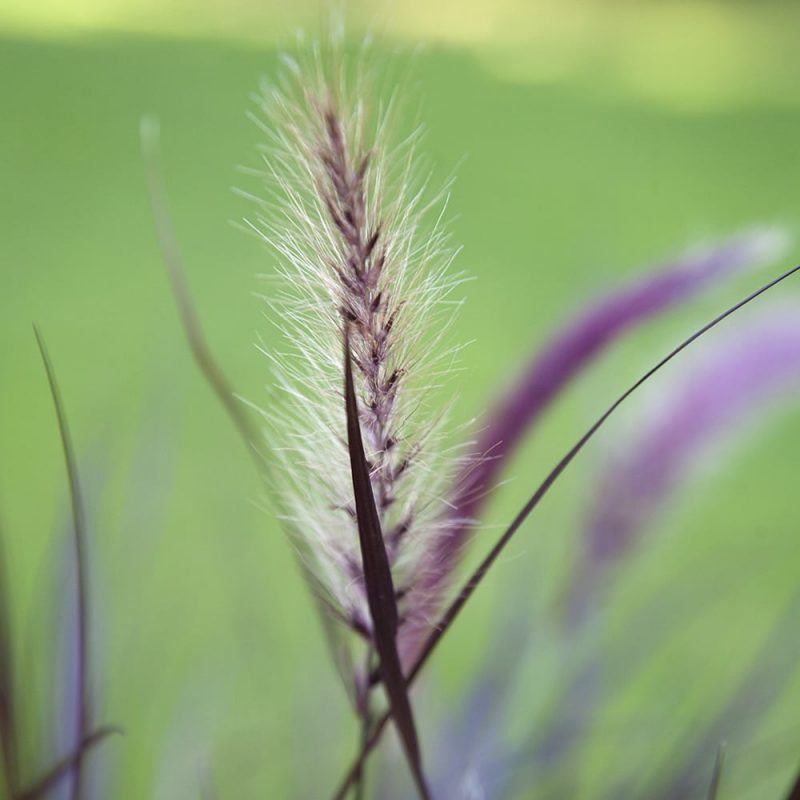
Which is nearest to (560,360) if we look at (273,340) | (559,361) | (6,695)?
(559,361)

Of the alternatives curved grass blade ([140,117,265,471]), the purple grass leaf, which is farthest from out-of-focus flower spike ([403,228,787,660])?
curved grass blade ([140,117,265,471])

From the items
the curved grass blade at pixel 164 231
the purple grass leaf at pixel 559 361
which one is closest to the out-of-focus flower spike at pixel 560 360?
the purple grass leaf at pixel 559 361

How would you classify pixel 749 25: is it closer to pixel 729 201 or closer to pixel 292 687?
pixel 729 201

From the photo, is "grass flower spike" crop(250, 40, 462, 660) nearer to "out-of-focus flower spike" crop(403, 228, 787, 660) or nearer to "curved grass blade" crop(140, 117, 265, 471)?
"out-of-focus flower spike" crop(403, 228, 787, 660)

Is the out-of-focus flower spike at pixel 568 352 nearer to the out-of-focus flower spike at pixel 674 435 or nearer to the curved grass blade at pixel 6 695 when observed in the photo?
the out-of-focus flower spike at pixel 674 435

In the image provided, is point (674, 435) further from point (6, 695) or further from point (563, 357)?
point (6, 695)

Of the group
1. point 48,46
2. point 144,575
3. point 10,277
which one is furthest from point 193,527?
point 48,46
